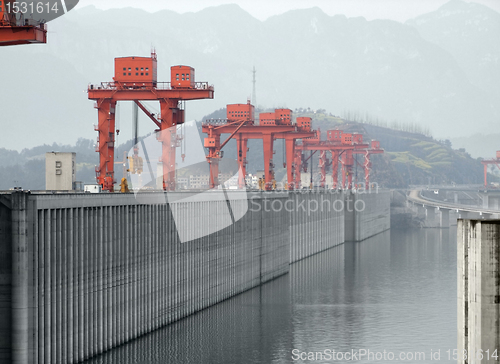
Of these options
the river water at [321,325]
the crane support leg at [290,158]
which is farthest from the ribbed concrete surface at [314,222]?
the crane support leg at [290,158]

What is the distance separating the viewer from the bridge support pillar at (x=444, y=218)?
17825 centimetres

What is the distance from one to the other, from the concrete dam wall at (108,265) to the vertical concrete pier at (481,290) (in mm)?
16549

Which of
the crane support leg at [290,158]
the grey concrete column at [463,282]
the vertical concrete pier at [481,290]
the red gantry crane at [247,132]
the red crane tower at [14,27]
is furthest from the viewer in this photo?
the crane support leg at [290,158]

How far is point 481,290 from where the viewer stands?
2453 centimetres

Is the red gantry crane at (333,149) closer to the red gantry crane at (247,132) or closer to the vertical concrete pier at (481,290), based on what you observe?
the red gantry crane at (247,132)

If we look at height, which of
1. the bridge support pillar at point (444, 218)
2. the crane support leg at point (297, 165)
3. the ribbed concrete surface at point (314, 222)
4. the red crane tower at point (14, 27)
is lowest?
the bridge support pillar at point (444, 218)

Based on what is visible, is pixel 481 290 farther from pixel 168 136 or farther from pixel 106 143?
pixel 106 143

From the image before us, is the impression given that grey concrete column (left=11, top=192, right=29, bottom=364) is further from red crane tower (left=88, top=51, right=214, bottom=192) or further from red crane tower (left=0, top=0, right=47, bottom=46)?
red crane tower (left=88, top=51, right=214, bottom=192)

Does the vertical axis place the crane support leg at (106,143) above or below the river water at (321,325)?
above

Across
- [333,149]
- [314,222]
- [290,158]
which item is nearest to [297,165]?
[333,149]

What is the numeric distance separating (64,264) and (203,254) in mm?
19308

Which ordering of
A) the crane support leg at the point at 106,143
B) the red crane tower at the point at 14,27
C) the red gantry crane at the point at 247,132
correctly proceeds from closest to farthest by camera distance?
the red crane tower at the point at 14,27, the crane support leg at the point at 106,143, the red gantry crane at the point at 247,132

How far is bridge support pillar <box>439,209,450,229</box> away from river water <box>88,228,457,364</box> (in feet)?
332

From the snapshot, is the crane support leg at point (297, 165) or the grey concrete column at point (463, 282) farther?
the crane support leg at point (297, 165)
